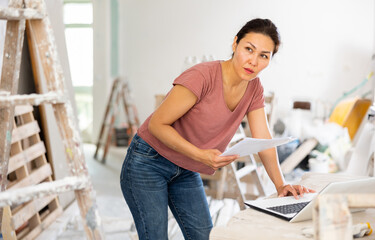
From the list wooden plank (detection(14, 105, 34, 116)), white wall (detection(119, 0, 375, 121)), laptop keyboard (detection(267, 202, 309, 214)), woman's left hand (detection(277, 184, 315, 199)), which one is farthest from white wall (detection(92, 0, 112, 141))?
laptop keyboard (detection(267, 202, 309, 214))

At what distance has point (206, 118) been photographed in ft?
5.31

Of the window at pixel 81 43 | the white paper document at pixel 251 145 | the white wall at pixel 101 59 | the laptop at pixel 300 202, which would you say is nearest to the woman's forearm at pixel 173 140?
the white paper document at pixel 251 145

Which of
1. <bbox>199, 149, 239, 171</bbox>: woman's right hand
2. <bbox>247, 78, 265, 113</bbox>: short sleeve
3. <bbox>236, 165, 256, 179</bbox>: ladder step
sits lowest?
<bbox>236, 165, 256, 179</bbox>: ladder step

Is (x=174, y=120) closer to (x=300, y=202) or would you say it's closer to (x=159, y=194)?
(x=159, y=194)

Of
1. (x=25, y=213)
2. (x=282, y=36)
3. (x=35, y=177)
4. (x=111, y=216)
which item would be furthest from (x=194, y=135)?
(x=282, y=36)

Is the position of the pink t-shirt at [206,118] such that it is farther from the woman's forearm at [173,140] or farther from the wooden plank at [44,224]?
the wooden plank at [44,224]

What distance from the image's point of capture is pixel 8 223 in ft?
8.34

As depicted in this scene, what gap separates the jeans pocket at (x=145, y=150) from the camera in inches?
64.5

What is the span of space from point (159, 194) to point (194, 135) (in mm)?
259

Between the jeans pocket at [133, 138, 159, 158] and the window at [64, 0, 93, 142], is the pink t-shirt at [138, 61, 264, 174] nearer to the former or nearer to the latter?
the jeans pocket at [133, 138, 159, 158]

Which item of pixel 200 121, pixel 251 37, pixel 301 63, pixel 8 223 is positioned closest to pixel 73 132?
pixel 200 121

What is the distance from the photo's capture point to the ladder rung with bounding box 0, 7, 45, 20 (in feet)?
4.39

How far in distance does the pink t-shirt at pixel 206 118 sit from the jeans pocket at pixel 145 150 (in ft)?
0.07

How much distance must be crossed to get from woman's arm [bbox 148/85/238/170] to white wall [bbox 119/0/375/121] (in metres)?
4.62
